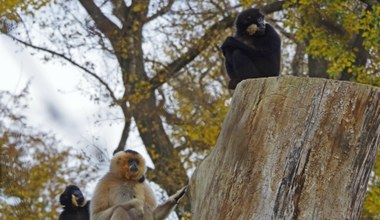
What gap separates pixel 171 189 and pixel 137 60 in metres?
4.04

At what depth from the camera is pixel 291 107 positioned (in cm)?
798

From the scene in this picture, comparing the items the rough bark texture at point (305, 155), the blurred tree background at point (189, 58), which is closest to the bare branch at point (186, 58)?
the blurred tree background at point (189, 58)

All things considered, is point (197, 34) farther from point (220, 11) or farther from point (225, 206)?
point (225, 206)

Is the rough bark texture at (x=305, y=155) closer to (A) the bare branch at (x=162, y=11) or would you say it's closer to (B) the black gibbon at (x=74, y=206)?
(B) the black gibbon at (x=74, y=206)

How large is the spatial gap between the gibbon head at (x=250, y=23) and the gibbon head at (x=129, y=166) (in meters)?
1.90

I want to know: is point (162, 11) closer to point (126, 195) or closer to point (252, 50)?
point (252, 50)

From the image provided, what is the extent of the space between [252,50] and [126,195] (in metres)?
2.19

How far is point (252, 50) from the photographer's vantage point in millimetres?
11688

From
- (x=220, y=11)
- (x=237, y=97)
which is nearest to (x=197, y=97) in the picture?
(x=220, y=11)

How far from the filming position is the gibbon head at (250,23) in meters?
11.7

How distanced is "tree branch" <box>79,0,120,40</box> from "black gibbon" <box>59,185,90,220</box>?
11618 mm

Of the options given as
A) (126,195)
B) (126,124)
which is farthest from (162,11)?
(126,195)

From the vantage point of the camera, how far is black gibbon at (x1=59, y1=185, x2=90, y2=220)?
554 inches

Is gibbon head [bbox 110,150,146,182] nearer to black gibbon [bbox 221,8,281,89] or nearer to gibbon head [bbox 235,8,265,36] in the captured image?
black gibbon [bbox 221,8,281,89]
